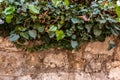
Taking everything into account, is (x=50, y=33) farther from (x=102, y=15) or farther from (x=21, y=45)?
(x=102, y=15)

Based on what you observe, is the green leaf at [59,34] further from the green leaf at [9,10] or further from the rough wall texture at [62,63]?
the green leaf at [9,10]

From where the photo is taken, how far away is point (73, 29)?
1491 mm

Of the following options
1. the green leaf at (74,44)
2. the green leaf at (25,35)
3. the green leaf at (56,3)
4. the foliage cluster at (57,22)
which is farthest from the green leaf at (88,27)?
the green leaf at (25,35)

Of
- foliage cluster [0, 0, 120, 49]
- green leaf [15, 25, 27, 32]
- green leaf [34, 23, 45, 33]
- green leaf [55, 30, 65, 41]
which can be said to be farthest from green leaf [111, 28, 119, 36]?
green leaf [15, 25, 27, 32]

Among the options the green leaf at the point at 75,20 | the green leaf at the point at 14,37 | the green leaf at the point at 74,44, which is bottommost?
the green leaf at the point at 74,44

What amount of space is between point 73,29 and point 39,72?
0.35 meters

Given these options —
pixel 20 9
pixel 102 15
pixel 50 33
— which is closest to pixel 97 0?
pixel 102 15

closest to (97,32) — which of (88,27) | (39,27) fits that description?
(88,27)

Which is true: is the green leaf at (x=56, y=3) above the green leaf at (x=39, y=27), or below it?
above

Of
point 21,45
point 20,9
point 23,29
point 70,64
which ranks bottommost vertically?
point 70,64

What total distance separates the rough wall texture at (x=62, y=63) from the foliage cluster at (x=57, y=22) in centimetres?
7

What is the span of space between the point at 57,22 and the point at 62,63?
0.87ft

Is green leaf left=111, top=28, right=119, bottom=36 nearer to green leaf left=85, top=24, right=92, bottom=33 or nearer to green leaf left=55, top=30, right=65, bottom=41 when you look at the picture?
green leaf left=85, top=24, right=92, bottom=33

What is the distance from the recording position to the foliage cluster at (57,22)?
1466mm
